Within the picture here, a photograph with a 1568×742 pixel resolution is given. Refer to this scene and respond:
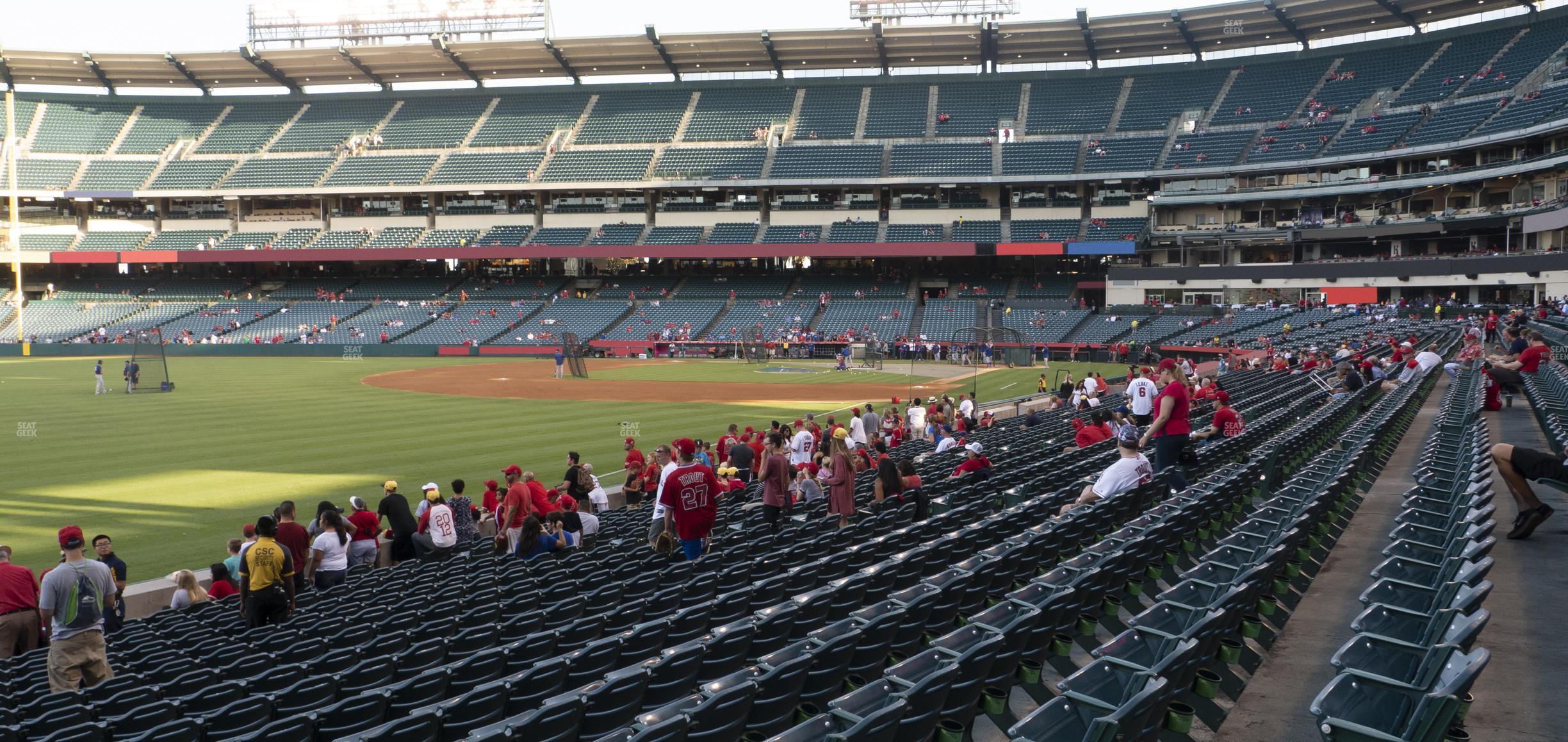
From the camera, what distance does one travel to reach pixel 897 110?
258 ft

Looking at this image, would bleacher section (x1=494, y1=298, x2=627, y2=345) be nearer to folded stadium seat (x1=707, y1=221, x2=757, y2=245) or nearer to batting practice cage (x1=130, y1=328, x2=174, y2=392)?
folded stadium seat (x1=707, y1=221, x2=757, y2=245)

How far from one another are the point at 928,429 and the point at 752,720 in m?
20.6

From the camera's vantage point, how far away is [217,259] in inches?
3024

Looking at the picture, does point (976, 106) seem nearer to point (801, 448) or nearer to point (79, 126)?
point (801, 448)

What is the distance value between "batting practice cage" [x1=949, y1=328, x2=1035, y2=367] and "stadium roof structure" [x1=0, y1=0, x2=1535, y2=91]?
23695mm

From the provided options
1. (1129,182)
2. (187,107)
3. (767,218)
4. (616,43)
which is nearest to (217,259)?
(187,107)

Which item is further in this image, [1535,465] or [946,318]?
[946,318]

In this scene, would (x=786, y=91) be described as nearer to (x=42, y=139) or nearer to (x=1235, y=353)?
(x=1235, y=353)

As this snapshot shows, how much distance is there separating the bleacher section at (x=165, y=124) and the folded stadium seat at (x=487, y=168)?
23023 mm

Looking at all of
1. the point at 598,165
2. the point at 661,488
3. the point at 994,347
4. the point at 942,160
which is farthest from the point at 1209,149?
the point at 661,488

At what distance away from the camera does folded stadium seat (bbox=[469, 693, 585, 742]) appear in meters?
4.93

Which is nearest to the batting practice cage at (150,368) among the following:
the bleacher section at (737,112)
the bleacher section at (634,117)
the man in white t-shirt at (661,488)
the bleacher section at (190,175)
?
the man in white t-shirt at (661,488)

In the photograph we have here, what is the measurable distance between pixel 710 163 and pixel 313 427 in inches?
1949

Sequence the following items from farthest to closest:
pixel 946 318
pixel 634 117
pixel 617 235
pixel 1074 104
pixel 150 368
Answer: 1. pixel 634 117
2. pixel 1074 104
3. pixel 617 235
4. pixel 946 318
5. pixel 150 368
